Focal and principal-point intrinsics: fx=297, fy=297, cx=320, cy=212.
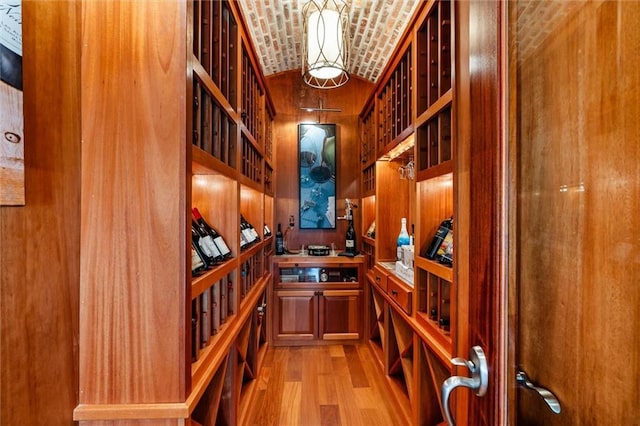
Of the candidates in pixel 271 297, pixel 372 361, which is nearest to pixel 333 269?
pixel 271 297

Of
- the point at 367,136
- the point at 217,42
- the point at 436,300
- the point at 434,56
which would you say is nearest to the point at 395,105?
the point at 434,56

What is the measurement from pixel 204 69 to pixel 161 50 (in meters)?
0.29

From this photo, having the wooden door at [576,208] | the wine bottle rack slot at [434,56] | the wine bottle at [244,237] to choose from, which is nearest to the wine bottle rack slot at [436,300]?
the wooden door at [576,208]

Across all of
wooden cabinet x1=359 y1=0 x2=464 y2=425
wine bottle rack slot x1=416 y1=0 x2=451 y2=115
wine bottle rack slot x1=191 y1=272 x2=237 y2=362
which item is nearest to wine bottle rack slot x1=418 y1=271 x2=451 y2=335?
wooden cabinet x1=359 y1=0 x2=464 y2=425

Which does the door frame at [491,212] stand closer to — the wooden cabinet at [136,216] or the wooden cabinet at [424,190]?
the wooden cabinet at [424,190]

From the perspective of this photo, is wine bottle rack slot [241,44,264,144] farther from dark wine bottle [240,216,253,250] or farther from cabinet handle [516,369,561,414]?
cabinet handle [516,369,561,414]

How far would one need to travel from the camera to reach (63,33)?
0.83 m

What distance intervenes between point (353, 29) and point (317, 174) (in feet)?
5.05

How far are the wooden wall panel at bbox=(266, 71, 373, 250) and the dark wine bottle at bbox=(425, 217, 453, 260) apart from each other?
207 centimetres

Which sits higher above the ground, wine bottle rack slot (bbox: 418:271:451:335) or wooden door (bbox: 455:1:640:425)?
wooden door (bbox: 455:1:640:425)

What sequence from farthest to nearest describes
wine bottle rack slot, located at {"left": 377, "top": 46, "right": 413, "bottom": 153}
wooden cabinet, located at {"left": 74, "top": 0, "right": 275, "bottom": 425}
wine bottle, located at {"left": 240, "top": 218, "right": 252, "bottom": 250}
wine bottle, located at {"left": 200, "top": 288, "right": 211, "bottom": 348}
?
wine bottle, located at {"left": 240, "top": 218, "right": 252, "bottom": 250} < wine bottle rack slot, located at {"left": 377, "top": 46, "right": 413, "bottom": 153} < wine bottle, located at {"left": 200, "top": 288, "right": 211, "bottom": 348} < wooden cabinet, located at {"left": 74, "top": 0, "right": 275, "bottom": 425}

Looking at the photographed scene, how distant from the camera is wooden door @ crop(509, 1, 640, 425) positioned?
22.1 inches

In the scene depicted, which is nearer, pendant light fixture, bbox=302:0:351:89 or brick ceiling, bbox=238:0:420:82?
pendant light fixture, bbox=302:0:351:89

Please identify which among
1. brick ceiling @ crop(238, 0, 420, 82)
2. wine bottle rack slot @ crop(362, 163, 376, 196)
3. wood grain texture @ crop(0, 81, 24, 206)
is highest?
brick ceiling @ crop(238, 0, 420, 82)
